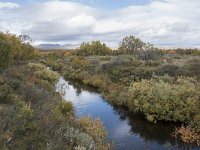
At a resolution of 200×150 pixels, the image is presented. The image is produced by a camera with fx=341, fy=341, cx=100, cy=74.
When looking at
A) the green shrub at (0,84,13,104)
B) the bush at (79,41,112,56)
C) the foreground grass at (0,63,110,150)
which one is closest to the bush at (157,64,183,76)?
the foreground grass at (0,63,110,150)

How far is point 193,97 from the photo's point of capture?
2958 centimetres

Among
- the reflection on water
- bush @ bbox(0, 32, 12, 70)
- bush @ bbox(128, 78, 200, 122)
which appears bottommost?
the reflection on water

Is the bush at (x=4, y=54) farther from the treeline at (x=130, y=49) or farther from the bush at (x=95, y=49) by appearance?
the bush at (x=95, y=49)

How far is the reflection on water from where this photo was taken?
24.1 m

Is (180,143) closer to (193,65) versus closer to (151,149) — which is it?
(151,149)

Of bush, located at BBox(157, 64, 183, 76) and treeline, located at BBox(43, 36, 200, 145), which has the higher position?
bush, located at BBox(157, 64, 183, 76)

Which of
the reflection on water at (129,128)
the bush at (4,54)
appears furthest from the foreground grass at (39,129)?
the bush at (4,54)

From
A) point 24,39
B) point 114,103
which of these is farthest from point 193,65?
point 24,39

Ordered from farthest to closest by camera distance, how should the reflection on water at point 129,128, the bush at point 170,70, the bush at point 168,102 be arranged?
1. the bush at point 170,70
2. the bush at point 168,102
3. the reflection on water at point 129,128

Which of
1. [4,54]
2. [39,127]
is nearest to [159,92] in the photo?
[39,127]

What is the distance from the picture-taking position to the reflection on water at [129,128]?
79.1 feet

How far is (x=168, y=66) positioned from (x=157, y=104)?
21.6 metres

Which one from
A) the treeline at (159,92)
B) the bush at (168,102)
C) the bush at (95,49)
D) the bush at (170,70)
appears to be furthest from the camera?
the bush at (95,49)

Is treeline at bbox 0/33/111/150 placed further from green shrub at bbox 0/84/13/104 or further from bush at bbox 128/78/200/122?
bush at bbox 128/78/200/122
